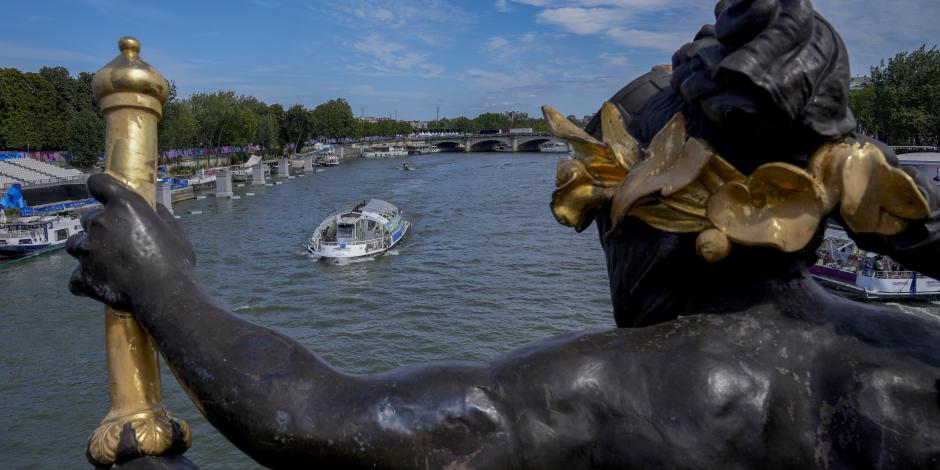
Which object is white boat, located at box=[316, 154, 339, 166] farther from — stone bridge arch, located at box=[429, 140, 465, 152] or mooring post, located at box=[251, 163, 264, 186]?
stone bridge arch, located at box=[429, 140, 465, 152]

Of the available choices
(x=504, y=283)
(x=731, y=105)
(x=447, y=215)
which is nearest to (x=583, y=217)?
(x=731, y=105)

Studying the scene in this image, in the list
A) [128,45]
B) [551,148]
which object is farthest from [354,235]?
[551,148]

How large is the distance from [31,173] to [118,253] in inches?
1623

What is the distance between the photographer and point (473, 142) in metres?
87.5

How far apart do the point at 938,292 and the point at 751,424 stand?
18.5 m

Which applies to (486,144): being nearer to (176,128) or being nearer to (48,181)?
(176,128)

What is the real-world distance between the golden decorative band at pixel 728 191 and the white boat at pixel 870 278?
1624 cm

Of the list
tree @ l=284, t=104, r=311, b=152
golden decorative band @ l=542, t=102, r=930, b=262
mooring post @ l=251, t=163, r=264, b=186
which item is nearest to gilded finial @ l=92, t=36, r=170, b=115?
golden decorative band @ l=542, t=102, r=930, b=262

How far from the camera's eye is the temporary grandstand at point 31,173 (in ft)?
113

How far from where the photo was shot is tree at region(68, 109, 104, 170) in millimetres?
37781

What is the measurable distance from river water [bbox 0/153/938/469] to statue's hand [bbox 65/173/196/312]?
9.57 m

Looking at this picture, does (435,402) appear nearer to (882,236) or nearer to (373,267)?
(882,236)

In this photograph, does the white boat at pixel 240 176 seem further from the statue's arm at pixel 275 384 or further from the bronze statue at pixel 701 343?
the bronze statue at pixel 701 343

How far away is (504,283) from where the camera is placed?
19.3 m
